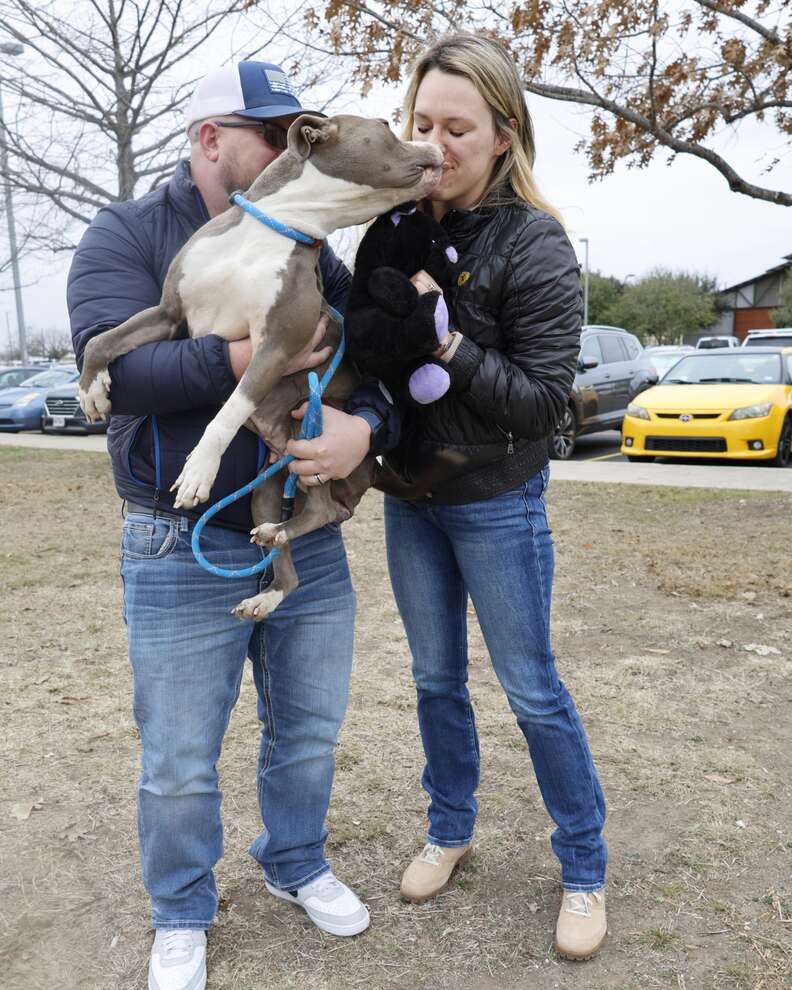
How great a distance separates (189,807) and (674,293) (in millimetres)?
60808

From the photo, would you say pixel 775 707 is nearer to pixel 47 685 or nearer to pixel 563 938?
pixel 563 938

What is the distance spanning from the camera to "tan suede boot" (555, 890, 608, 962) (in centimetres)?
254

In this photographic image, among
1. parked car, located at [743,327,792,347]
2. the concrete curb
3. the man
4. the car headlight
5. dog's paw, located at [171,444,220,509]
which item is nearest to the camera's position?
dog's paw, located at [171,444,220,509]

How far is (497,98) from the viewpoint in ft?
7.83

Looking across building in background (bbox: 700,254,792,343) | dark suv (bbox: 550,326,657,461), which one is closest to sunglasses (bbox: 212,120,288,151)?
dark suv (bbox: 550,326,657,461)

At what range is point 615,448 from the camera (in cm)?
1453

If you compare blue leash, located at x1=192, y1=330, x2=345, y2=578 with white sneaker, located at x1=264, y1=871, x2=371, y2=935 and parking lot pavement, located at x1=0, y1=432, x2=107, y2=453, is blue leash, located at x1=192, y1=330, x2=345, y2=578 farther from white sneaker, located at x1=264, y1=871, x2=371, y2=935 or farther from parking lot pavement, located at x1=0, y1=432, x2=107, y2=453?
parking lot pavement, located at x1=0, y1=432, x2=107, y2=453

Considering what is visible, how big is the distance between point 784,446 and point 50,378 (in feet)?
53.4

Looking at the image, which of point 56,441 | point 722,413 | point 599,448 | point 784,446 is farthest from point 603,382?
point 56,441

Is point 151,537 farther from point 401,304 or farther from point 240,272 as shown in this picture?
point 401,304

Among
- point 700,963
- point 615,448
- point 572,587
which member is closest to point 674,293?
point 615,448

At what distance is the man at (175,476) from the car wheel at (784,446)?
976 cm

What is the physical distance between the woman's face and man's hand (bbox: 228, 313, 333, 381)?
0.51m

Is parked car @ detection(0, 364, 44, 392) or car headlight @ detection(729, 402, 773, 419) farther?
parked car @ detection(0, 364, 44, 392)
